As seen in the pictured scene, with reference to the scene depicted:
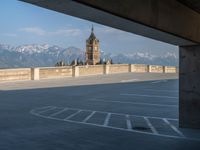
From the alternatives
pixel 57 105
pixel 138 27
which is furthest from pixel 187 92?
pixel 57 105

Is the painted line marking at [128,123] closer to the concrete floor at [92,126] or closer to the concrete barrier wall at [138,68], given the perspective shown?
the concrete floor at [92,126]

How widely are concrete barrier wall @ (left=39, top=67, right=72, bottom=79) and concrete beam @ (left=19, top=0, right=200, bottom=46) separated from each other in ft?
100

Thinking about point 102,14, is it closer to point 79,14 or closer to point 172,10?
point 79,14

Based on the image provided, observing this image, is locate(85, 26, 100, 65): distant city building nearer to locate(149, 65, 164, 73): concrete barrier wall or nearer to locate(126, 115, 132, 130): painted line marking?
locate(149, 65, 164, 73): concrete barrier wall

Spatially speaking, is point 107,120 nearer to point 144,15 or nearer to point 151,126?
point 151,126

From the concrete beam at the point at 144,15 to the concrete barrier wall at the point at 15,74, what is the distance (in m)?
27.2

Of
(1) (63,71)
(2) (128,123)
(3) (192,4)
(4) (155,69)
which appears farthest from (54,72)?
(3) (192,4)

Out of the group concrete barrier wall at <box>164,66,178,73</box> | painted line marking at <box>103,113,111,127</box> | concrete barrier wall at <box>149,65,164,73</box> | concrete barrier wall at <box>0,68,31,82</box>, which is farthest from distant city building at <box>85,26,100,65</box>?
painted line marking at <box>103,113,111,127</box>

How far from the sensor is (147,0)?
8953mm

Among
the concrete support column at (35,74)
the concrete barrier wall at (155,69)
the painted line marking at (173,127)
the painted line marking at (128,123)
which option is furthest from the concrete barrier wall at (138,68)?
the painted line marking at (173,127)

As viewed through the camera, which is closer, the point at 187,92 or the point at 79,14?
the point at 79,14

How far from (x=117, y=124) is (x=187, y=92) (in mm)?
2776

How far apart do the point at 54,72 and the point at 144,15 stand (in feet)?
116

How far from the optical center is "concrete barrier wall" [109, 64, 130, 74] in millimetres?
54787
